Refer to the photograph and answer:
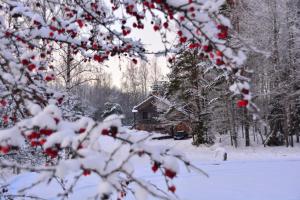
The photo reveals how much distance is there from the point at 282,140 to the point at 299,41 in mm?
6363

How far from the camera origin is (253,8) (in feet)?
73.3

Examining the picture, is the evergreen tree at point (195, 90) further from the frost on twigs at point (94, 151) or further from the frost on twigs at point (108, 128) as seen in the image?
the frost on twigs at point (94, 151)

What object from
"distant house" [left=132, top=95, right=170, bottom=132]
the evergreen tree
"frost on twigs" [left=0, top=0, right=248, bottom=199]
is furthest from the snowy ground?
"distant house" [left=132, top=95, right=170, bottom=132]

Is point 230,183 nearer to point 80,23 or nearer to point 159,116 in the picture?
point 80,23

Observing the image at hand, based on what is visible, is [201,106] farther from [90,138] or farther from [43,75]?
[90,138]

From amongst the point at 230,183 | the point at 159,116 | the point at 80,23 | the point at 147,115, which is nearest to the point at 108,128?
the point at 80,23

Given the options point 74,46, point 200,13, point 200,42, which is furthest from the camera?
point 74,46

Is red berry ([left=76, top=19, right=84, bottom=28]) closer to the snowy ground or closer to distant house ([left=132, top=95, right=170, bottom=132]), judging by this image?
the snowy ground

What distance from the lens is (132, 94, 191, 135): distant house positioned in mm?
23041

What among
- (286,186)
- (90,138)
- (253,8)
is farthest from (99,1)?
(253,8)

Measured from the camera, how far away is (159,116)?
26.0 m

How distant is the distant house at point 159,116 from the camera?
2304 cm

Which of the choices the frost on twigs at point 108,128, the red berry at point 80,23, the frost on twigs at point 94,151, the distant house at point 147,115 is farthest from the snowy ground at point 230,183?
the distant house at point 147,115

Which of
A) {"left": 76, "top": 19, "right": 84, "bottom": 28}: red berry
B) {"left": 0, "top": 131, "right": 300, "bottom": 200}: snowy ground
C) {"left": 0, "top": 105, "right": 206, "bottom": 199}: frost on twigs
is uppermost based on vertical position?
{"left": 76, "top": 19, "right": 84, "bottom": 28}: red berry
